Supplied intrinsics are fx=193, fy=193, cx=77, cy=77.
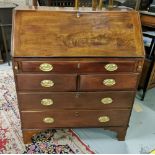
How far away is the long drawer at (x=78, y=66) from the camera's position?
1315mm

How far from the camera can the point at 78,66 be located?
52.9 inches

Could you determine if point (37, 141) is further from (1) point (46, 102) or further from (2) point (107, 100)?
(2) point (107, 100)

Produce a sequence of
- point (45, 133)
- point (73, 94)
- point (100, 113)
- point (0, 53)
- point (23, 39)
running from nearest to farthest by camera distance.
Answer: point (23, 39) → point (73, 94) → point (100, 113) → point (45, 133) → point (0, 53)

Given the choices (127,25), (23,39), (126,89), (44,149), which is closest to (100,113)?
(126,89)

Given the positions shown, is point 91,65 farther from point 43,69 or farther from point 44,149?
point 44,149

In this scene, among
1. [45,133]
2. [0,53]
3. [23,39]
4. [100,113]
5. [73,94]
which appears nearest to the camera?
[23,39]

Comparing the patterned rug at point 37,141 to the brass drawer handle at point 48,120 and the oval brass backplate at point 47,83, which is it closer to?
the brass drawer handle at point 48,120

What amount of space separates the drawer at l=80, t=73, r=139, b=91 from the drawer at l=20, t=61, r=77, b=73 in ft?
0.40

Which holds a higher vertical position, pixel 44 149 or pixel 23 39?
pixel 23 39

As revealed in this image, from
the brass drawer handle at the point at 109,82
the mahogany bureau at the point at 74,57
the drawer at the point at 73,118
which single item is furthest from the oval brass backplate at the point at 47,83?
the brass drawer handle at the point at 109,82

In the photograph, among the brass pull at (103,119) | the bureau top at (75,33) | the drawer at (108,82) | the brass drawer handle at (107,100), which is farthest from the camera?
the brass pull at (103,119)

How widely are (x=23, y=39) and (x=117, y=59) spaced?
657 mm

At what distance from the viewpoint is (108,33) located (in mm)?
1380

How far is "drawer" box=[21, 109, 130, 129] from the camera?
1570mm
